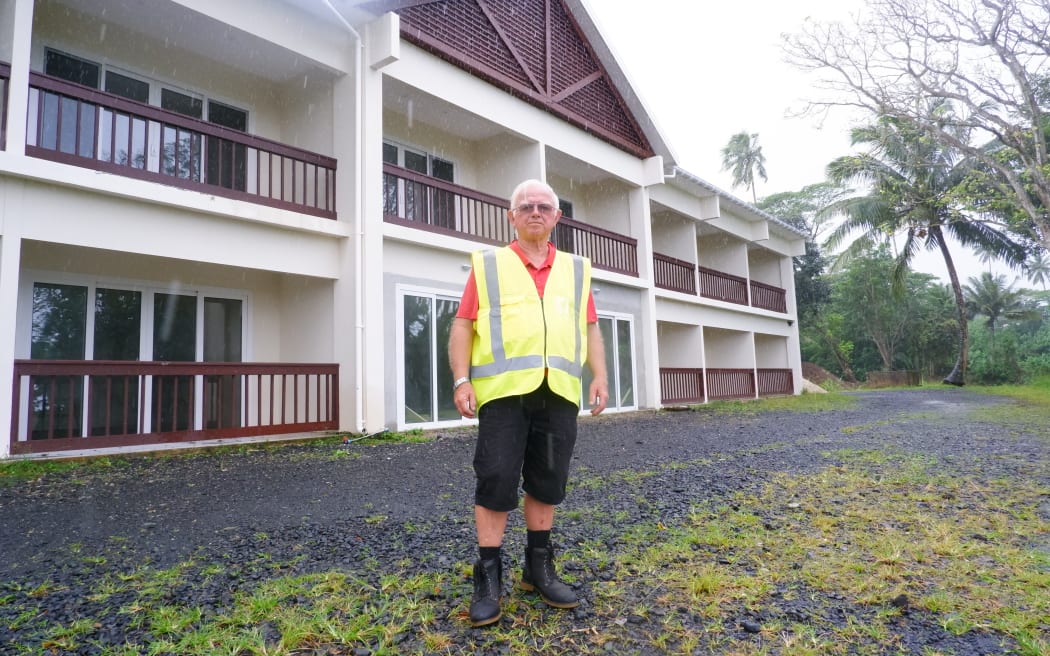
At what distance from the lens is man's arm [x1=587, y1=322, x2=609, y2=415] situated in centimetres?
266

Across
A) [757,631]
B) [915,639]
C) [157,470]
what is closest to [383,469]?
[157,470]

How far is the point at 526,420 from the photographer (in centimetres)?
245

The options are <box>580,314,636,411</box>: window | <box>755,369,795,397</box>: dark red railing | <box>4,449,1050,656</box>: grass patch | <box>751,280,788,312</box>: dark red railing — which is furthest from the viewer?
<box>751,280,788,312</box>: dark red railing

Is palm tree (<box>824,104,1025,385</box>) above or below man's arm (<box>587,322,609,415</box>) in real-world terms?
above

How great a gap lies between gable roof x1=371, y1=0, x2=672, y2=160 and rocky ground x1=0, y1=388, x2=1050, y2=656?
6.48 metres

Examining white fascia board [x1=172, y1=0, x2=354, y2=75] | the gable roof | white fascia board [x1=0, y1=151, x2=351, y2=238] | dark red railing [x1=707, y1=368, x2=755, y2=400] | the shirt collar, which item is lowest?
dark red railing [x1=707, y1=368, x2=755, y2=400]

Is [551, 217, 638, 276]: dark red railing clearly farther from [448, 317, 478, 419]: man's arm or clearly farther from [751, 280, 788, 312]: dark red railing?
[448, 317, 478, 419]: man's arm

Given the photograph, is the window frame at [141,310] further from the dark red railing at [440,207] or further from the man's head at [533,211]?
the man's head at [533,211]

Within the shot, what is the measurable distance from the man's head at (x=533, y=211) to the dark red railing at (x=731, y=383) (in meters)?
14.9

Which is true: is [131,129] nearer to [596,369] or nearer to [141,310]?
[141,310]

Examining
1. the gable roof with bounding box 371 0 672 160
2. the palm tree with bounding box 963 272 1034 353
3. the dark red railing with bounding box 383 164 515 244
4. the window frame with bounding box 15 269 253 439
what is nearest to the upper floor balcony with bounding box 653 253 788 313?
the gable roof with bounding box 371 0 672 160

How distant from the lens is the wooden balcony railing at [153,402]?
606 centimetres

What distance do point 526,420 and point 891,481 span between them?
3.70 m

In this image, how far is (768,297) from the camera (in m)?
20.6
